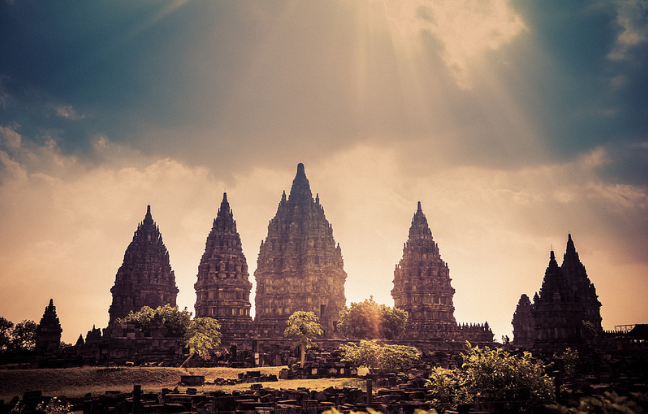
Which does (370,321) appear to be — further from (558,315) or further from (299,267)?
(558,315)

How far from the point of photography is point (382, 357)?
36969mm

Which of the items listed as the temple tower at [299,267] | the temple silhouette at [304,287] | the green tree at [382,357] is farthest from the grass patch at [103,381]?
the temple tower at [299,267]

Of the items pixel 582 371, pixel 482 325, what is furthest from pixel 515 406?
pixel 482 325

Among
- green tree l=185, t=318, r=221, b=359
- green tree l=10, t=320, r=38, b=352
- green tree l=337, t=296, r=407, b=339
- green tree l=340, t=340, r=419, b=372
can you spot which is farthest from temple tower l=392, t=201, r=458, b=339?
green tree l=10, t=320, r=38, b=352

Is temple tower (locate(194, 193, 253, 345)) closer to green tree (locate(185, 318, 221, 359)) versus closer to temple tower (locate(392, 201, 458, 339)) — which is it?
green tree (locate(185, 318, 221, 359))

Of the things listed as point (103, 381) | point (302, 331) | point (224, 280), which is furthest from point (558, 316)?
point (103, 381)

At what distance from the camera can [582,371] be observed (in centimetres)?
3844

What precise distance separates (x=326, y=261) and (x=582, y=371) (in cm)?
4142

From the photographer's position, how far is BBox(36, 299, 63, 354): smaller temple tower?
60062mm

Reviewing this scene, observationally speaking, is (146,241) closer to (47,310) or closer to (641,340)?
(47,310)

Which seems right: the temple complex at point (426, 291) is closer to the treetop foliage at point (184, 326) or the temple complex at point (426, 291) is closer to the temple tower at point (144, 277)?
the treetop foliage at point (184, 326)

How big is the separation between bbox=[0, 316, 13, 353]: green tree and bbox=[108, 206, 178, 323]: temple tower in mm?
11435

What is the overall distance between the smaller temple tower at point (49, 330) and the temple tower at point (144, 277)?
1011cm

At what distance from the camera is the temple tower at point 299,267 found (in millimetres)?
72938
